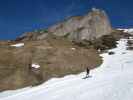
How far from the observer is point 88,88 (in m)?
32.8

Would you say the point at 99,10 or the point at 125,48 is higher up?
the point at 99,10

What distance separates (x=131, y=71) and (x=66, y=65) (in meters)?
10.6

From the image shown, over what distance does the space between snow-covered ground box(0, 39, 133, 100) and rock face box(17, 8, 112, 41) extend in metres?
34.6

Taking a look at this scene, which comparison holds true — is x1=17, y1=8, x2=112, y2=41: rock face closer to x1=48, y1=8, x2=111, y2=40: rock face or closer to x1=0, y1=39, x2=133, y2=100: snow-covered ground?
x1=48, y1=8, x2=111, y2=40: rock face

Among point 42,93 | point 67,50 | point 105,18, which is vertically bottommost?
point 42,93

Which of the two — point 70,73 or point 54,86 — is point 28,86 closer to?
point 54,86

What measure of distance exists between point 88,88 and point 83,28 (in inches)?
1867

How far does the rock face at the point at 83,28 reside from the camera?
3098 inches

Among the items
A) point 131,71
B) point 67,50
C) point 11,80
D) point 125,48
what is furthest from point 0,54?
point 125,48

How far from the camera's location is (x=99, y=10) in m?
86.6

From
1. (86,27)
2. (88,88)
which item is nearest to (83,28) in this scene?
(86,27)

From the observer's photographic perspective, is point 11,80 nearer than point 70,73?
Yes

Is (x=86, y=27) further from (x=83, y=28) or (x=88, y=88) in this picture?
(x=88, y=88)

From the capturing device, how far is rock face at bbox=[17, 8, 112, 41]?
Answer: 7869 centimetres
